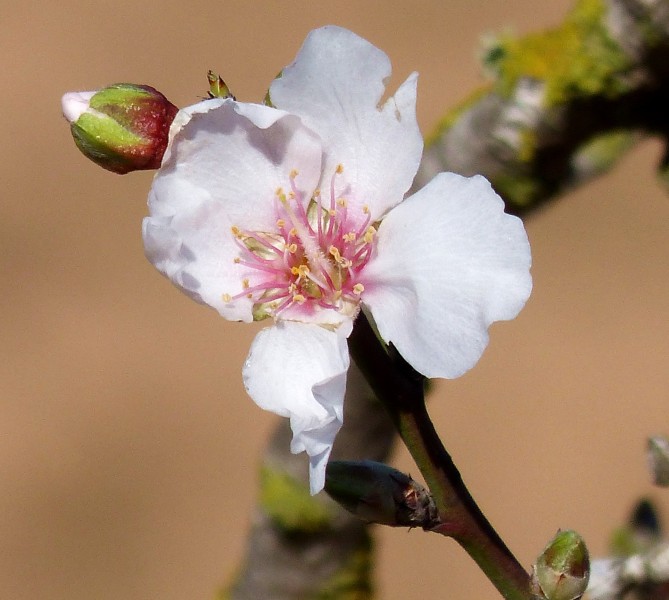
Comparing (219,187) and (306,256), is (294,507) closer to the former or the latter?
(306,256)

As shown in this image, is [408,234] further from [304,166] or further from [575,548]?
[575,548]

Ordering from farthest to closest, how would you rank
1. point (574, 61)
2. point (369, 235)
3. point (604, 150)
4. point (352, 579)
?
point (352, 579) < point (604, 150) < point (574, 61) < point (369, 235)

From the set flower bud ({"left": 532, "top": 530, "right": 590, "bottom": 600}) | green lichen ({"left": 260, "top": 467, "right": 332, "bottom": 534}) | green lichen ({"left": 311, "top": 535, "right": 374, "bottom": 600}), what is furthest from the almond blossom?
green lichen ({"left": 311, "top": 535, "right": 374, "bottom": 600})

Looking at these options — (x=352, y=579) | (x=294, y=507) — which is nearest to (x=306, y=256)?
(x=294, y=507)

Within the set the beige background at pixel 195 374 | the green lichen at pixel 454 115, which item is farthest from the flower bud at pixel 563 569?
the beige background at pixel 195 374

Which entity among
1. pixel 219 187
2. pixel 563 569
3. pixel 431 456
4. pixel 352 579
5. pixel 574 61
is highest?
pixel 574 61

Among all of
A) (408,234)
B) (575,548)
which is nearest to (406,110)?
(408,234)
